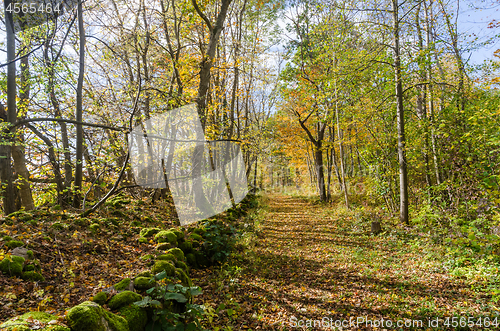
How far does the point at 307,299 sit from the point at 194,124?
5.91m

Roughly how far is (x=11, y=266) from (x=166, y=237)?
8.60 feet

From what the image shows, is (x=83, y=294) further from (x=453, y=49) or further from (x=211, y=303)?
(x=453, y=49)

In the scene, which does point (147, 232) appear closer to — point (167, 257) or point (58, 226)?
point (167, 257)

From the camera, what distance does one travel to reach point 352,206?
11.7 m

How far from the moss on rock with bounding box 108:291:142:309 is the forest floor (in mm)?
1120

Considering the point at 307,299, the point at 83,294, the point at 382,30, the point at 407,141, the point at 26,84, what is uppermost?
the point at 382,30

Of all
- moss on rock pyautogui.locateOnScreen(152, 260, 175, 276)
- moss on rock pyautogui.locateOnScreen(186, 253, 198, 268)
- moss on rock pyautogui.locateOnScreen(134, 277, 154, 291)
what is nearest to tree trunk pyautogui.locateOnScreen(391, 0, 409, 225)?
moss on rock pyautogui.locateOnScreen(186, 253, 198, 268)

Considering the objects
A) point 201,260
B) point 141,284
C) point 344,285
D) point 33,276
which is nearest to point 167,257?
point 141,284

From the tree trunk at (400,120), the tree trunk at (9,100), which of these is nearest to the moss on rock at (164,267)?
the tree trunk at (9,100)

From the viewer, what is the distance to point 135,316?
9.11ft

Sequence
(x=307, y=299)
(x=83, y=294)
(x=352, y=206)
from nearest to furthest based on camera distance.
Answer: (x=83, y=294) → (x=307, y=299) → (x=352, y=206)

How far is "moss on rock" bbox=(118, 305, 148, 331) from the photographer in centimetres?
271

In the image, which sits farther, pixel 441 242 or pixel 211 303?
pixel 441 242

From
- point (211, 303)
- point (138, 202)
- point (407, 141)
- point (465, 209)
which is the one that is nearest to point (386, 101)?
point (407, 141)
